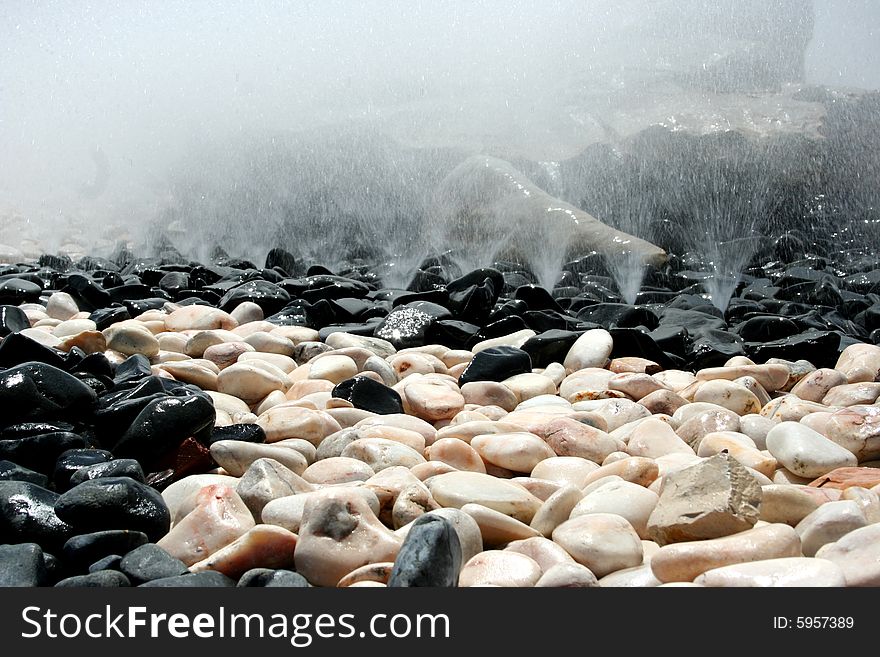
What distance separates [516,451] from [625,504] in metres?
0.42

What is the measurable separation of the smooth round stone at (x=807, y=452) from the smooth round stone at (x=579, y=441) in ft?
1.32

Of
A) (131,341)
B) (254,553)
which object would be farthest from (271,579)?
(131,341)

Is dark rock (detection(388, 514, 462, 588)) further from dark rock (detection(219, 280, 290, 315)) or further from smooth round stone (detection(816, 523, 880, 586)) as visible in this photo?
dark rock (detection(219, 280, 290, 315))

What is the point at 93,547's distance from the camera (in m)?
1.68

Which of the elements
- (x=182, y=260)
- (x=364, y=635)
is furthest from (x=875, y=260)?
(x=364, y=635)

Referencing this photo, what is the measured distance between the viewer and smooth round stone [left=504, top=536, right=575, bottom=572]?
167cm

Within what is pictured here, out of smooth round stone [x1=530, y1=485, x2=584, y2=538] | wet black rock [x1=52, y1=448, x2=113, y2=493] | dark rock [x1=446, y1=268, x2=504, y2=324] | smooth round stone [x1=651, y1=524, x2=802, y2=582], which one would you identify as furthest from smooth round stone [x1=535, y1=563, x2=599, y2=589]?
dark rock [x1=446, y1=268, x2=504, y2=324]

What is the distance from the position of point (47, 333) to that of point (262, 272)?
6.55ft

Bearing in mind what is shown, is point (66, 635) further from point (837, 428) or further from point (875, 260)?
point (875, 260)

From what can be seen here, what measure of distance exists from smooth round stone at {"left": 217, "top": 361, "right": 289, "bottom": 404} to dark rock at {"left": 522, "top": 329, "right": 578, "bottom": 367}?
3.45ft

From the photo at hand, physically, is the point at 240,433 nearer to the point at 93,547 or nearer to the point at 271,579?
the point at 93,547

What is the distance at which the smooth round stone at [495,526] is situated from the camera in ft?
5.83

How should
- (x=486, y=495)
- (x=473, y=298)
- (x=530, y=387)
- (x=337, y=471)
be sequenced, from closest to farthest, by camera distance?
(x=486, y=495)
(x=337, y=471)
(x=530, y=387)
(x=473, y=298)

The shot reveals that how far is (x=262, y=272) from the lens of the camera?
5324 mm
